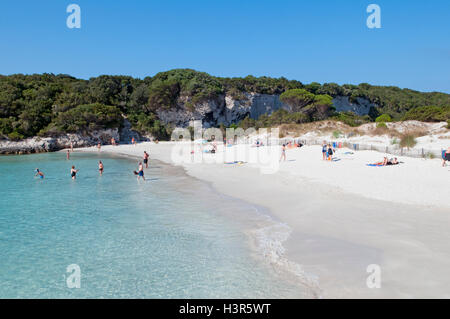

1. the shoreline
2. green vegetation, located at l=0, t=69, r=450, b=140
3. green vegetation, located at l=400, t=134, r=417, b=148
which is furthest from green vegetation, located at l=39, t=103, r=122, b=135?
the shoreline

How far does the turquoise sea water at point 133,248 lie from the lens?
601 centimetres

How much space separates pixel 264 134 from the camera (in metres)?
46.8

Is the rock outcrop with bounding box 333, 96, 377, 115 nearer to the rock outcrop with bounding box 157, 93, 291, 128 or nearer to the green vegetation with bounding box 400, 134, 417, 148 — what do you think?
the rock outcrop with bounding box 157, 93, 291, 128

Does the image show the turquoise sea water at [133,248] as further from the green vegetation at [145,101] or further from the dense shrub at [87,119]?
the green vegetation at [145,101]

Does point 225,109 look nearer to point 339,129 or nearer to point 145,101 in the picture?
point 145,101

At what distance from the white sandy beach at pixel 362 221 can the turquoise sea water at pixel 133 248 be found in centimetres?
110

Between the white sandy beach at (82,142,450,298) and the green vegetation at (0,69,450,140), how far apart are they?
31.2m

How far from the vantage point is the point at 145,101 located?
6556cm

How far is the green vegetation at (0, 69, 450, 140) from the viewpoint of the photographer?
48250 millimetres

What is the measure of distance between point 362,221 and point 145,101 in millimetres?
61581

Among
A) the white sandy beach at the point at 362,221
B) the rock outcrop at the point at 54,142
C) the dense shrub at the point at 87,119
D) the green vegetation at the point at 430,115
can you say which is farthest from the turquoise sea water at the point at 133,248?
the dense shrub at the point at 87,119

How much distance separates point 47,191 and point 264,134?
34.5m

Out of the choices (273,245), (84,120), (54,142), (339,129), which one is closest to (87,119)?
(84,120)

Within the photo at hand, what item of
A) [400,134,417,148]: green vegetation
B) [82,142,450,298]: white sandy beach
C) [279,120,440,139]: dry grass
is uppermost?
[279,120,440,139]: dry grass
